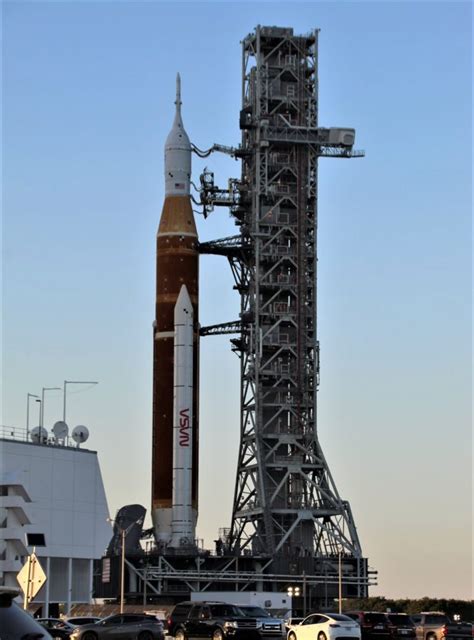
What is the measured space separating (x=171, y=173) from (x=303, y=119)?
43.3ft

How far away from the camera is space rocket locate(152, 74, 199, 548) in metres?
107

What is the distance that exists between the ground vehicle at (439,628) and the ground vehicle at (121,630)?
14192 mm

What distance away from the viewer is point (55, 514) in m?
97.5

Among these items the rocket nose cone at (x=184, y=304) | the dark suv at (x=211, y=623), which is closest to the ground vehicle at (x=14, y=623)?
the dark suv at (x=211, y=623)

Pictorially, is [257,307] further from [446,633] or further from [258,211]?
[446,633]

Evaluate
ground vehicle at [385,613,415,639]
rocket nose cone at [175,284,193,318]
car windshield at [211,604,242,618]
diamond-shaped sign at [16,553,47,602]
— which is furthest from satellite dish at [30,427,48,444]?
diamond-shaped sign at [16,553,47,602]

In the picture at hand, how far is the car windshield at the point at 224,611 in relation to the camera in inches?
2115

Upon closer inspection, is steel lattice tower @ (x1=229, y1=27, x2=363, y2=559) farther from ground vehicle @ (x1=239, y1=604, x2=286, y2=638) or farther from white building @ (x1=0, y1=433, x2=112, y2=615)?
ground vehicle @ (x1=239, y1=604, x2=286, y2=638)

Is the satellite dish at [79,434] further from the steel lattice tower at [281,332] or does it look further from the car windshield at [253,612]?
the car windshield at [253,612]

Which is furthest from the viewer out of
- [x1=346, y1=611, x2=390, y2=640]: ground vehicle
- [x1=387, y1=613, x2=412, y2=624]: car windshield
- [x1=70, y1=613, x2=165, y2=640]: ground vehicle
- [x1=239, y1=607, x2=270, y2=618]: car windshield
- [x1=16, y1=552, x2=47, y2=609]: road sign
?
[x1=387, y1=613, x2=412, y2=624]: car windshield

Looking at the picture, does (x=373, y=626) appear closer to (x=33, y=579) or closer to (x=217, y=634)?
(x=217, y=634)

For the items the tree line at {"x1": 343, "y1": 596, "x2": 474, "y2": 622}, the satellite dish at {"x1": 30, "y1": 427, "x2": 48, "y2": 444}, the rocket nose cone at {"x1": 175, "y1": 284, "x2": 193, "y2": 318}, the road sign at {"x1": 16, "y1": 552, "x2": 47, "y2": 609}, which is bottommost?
the tree line at {"x1": 343, "y1": 596, "x2": 474, "y2": 622}

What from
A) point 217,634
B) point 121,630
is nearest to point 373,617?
point 217,634

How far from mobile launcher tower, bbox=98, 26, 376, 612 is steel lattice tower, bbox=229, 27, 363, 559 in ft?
0.33
